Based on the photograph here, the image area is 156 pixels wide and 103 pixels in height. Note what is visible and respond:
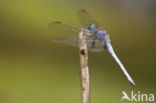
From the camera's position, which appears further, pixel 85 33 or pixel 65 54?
pixel 65 54

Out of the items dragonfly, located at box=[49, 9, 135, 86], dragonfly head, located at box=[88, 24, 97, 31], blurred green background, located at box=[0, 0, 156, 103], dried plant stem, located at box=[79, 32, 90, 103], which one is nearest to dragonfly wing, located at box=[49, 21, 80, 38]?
dragonfly, located at box=[49, 9, 135, 86]

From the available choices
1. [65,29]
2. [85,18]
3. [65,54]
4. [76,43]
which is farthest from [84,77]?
[65,54]

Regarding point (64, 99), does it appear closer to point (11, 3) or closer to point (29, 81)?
point (29, 81)

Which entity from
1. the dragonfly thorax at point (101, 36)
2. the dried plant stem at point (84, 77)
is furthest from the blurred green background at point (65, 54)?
the dried plant stem at point (84, 77)

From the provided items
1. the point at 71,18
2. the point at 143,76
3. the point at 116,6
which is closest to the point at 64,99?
the point at 143,76

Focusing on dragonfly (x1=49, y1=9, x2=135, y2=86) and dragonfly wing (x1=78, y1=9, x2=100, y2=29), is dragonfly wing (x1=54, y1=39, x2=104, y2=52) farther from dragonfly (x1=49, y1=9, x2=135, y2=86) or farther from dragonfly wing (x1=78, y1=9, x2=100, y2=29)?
dragonfly wing (x1=78, y1=9, x2=100, y2=29)

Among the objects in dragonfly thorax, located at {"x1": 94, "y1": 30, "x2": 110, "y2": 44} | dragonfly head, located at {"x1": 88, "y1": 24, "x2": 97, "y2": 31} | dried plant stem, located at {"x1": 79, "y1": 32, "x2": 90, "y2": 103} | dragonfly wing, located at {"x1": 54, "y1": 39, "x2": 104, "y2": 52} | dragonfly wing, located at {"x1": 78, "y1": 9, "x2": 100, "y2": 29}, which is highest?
dragonfly wing, located at {"x1": 78, "y1": 9, "x2": 100, "y2": 29}

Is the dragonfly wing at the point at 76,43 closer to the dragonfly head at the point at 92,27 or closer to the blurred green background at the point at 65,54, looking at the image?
the dragonfly head at the point at 92,27

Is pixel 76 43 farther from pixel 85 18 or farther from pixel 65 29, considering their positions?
pixel 85 18
